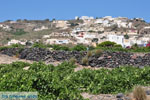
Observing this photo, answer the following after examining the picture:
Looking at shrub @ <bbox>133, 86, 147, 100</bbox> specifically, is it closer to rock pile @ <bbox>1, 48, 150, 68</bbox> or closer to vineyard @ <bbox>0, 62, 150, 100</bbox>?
vineyard @ <bbox>0, 62, 150, 100</bbox>

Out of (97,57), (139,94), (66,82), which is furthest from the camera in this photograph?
(97,57)

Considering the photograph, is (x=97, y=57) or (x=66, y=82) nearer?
(x=66, y=82)

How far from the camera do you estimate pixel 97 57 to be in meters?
18.5

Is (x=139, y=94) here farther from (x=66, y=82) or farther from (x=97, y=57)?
(x=97, y=57)

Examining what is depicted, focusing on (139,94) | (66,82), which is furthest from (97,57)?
(139,94)

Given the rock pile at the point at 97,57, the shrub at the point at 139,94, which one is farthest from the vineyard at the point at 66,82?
the rock pile at the point at 97,57

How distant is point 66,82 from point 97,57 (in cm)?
1032

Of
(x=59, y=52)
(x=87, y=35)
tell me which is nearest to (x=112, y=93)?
(x=59, y=52)

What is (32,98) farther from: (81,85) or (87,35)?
(87,35)

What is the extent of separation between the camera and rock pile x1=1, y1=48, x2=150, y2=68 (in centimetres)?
1761

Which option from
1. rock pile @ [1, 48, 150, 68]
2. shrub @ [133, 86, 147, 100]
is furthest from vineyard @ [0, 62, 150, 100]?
rock pile @ [1, 48, 150, 68]

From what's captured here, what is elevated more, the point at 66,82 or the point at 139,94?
the point at 66,82

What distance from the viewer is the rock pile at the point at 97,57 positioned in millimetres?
17609

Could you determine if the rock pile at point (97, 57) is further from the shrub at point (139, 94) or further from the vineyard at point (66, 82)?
the shrub at point (139, 94)
